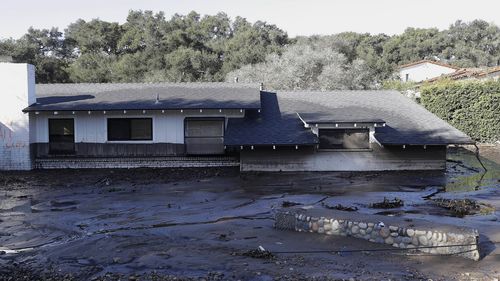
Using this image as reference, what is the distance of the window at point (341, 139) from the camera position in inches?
850

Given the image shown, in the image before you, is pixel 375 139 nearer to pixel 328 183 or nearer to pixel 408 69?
pixel 328 183

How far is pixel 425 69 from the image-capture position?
2217 inches

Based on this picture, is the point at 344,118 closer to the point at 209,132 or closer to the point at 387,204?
the point at 209,132

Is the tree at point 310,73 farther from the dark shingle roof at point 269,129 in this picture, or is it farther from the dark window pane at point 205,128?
the dark window pane at point 205,128

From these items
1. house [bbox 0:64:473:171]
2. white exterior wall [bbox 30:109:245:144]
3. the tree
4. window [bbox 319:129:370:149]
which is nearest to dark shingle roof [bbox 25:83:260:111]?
house [bbox 0:64:473:171]

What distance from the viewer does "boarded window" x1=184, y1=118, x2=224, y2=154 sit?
23.4 meters

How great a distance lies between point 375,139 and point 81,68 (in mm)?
37605

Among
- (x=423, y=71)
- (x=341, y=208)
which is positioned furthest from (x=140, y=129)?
(x=423, y=71)

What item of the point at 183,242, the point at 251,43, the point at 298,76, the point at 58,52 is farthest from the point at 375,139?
the point at 58,52

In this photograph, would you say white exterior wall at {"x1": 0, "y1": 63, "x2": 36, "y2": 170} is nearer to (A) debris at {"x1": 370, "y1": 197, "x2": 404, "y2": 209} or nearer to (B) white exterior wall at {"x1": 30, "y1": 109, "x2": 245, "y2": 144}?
Result: (B) white exterior wall at {"x1": 30, "y1": 109, "x2": 245, "y2": 144}

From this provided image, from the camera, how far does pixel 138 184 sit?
18.5 meters

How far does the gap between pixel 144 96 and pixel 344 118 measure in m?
9.30

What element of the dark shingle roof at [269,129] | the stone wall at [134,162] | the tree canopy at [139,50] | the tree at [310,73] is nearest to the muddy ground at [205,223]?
the stone wall at [134,162]

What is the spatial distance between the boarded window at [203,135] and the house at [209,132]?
5 centimetres
